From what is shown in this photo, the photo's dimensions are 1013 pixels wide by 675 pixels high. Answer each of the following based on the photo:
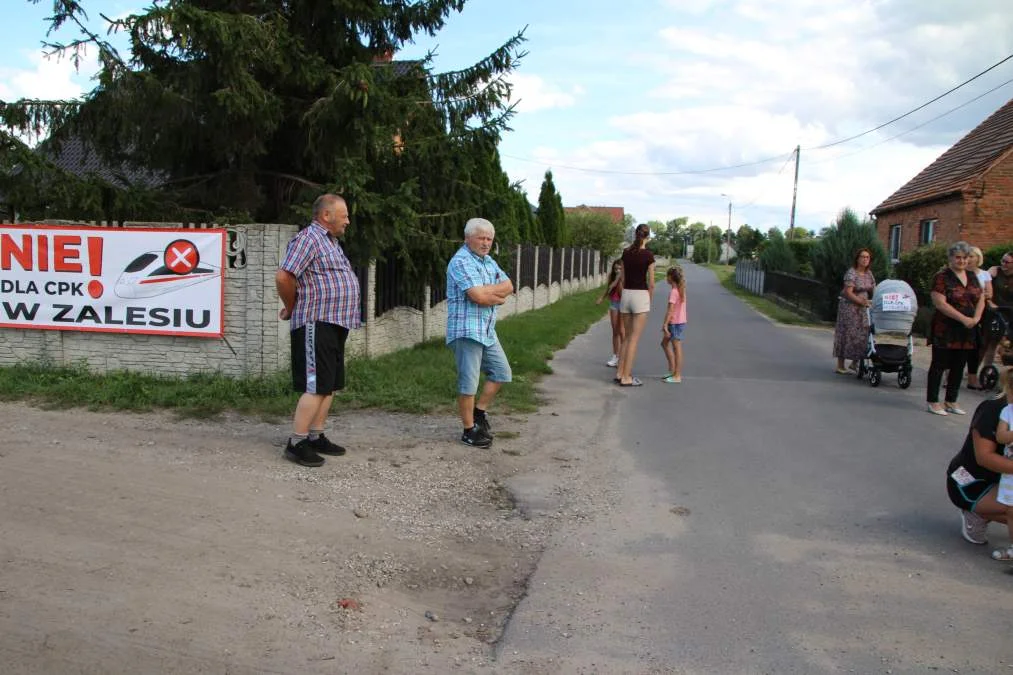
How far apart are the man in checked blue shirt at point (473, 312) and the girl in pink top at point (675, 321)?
4225mm

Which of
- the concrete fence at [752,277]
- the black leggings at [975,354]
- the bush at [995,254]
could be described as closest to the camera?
the black leggings at [975,354]

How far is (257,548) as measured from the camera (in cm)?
420

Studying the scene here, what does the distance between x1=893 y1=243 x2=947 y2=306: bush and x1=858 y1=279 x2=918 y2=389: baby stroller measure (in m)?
8.73

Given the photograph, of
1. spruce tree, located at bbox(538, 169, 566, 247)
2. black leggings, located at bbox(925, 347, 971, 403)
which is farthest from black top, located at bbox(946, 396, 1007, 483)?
spruce tree, located at bbox(538, 169, 566, 247)

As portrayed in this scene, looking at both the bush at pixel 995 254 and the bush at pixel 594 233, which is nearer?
the bush at pixel 995 254

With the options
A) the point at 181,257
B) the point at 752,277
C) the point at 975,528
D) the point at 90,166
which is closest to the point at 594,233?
the point at 752,277

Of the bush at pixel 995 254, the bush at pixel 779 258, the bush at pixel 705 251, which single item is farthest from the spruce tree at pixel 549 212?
the bush at pixel 705 251

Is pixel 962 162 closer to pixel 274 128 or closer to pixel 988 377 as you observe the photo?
pixel 988 377

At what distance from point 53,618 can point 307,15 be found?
814 centimetres

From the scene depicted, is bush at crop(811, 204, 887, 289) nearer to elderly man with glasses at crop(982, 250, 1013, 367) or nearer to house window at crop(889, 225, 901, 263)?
elderly man with glasses at crop(982, 250, 1013, 367)

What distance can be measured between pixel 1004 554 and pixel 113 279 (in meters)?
8.39

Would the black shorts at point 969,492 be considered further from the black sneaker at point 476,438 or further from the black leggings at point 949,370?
the black leggings at point 949,370

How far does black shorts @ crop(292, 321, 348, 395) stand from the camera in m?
5.64

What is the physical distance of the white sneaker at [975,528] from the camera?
475 centimetres
